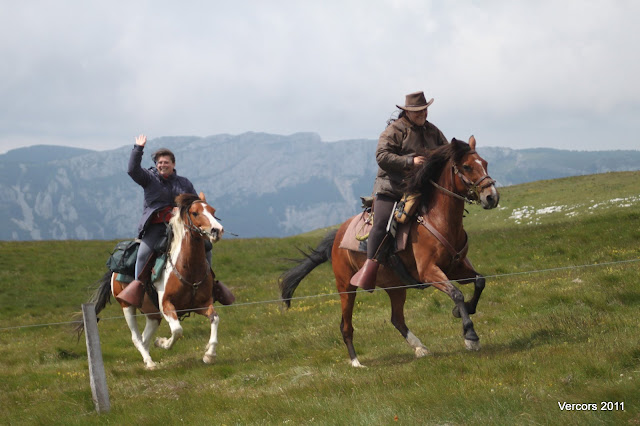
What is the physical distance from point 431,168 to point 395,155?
620mm

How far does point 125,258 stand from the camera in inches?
532

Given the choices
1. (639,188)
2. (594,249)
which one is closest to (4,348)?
(594,249)

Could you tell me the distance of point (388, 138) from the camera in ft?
34.8

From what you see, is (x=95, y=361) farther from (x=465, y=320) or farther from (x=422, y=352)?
(x=465, y=320)

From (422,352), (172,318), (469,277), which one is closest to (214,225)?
(172,318)

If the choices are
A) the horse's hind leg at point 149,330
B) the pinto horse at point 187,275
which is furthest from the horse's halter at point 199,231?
the horse's hind leg at point 149,330

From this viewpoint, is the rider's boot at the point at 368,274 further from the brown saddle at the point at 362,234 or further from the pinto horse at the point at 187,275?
the pinto horse at the point at 187,275

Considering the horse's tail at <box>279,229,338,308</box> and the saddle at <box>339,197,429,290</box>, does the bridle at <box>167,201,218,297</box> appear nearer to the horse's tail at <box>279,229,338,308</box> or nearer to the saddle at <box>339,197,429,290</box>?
the horse's tail at <box>279,229,338,308</box>

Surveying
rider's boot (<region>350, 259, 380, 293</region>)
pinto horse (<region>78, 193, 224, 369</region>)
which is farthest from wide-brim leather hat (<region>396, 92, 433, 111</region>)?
pinto horse (<region>78, 193, 224, 369</region>)

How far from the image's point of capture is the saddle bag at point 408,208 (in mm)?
10266

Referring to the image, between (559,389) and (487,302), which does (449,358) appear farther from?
(487,302)

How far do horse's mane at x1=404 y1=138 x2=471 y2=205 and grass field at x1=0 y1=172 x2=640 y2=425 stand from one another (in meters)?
1.91

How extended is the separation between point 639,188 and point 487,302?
39.4 meters

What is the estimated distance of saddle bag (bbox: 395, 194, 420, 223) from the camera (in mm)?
10266
